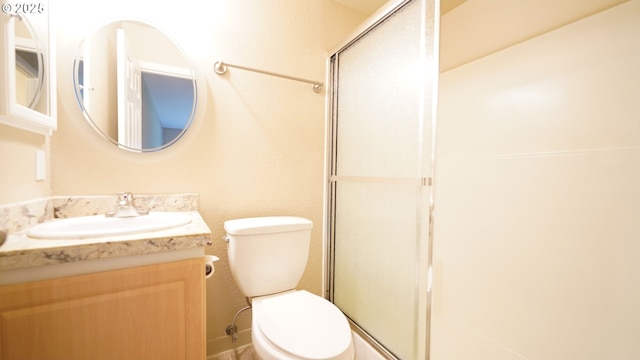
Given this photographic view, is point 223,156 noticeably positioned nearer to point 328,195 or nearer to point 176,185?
point 176,185

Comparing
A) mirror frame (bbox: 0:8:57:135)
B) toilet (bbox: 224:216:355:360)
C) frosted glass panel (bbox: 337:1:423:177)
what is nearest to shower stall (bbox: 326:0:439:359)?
frosted glass panel (bbox: 337:1:423:177)

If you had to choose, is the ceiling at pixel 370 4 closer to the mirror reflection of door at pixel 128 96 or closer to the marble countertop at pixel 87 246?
the mirror reflection of door at pixel 128 96

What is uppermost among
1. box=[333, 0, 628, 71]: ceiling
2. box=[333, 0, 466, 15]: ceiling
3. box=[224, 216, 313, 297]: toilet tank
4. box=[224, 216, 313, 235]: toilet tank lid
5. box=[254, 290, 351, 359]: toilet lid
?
box=[333, 0, 466, 15]: ceiling

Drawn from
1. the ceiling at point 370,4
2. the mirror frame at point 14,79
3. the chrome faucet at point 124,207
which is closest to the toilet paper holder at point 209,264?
the chrome faucet at point 124,207

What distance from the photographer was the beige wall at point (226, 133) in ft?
3.53

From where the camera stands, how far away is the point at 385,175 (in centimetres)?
124

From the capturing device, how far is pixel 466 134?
157cm

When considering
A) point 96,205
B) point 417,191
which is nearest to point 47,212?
point 96,205

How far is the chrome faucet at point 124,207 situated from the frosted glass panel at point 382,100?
1.13 metres

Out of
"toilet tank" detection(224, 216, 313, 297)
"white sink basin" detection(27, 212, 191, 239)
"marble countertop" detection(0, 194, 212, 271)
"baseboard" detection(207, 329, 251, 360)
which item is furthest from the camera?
→ "baseboard" detection(207, 329, 251, 360)

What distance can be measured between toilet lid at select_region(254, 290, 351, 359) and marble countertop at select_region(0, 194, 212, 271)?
0.47 m

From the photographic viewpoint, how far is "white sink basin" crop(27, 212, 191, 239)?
0.72 meters

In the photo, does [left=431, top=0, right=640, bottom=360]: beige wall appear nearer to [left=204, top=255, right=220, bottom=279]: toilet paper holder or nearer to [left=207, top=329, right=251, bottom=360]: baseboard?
[left=207, top=329, right=251, bottom=360]: baseboard

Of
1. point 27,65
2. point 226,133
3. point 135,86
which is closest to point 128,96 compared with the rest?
point 135,86
